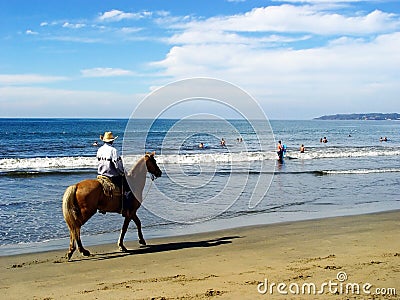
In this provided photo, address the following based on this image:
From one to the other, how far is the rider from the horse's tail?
2.75 ft

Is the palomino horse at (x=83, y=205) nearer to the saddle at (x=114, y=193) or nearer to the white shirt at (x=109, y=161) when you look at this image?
the saddle at (x=114, y=193)

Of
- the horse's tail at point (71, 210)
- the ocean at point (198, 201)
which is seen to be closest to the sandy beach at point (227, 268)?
the horse's tail at point (71, 210)

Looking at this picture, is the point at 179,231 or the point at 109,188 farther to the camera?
the point at 179,231

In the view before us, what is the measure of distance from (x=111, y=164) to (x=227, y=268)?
10.5 feet

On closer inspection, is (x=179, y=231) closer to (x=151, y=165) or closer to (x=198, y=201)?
(x=151, y=165)

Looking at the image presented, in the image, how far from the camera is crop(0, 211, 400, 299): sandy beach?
6.31 m

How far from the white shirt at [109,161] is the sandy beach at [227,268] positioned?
1.58m

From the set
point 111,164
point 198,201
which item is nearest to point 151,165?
point 111,164

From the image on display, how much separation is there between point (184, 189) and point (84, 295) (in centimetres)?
1251

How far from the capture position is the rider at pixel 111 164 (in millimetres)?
9086

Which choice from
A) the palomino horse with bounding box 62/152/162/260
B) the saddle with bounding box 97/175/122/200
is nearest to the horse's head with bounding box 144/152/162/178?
the palomino horse with bounding box 62/152/162/260

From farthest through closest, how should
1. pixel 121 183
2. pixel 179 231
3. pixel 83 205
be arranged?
pixel 179 231 < pixel 121 183 < pixel 83 205

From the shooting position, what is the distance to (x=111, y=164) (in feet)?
30.1

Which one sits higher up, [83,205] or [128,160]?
[83,205]
